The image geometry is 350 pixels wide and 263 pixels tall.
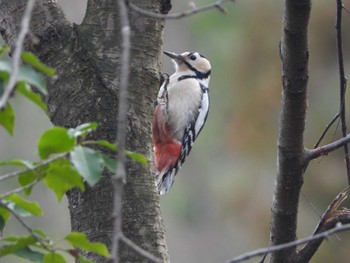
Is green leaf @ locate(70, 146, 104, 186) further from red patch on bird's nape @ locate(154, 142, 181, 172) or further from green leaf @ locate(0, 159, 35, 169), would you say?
red patch on bird's nape @ locate(154, 142, 181, 172)

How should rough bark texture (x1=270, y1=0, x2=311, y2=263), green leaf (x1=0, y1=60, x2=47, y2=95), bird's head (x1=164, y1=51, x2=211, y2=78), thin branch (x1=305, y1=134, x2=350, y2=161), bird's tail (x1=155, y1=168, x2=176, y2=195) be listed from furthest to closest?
bird's head (x1=164, y1=51, x2=211, y2=78), bird's tail (x1=155, y1=168, x2=176, y2=195), thin branch (x1=305, y1=134, x2=350, y2=161), rough bark texture (x1=270, y1=0, x2=311, y2=263), green leaf (x1=0, y1=60, x2=47, y2=95)

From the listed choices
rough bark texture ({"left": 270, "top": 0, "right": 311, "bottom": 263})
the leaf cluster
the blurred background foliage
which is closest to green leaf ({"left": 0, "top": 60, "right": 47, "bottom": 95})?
the leaf cluster

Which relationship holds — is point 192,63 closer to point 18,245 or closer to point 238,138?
point 18,245

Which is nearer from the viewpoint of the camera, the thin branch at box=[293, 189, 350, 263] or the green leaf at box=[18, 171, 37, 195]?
the green leaf at box=[18, 171, 37, 195]

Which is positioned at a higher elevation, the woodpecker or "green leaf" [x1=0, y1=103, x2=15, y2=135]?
the woodpecker

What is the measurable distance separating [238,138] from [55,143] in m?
9.67

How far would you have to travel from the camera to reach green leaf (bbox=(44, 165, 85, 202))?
159 cm

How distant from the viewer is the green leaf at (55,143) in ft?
5.14


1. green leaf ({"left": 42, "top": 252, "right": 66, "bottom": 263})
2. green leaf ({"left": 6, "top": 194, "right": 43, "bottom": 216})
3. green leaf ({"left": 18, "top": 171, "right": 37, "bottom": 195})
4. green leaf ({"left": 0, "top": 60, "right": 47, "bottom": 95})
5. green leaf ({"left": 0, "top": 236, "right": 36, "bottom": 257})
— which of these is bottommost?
green leaf ({"left": 42, "top": 252, "right": 66, "bottom": 263})

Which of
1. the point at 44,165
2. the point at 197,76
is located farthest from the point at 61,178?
the point at 197,76

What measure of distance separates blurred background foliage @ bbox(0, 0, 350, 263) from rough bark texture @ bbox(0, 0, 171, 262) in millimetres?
5475

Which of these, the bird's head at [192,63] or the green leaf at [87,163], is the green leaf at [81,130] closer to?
the green leaf at [87,163]

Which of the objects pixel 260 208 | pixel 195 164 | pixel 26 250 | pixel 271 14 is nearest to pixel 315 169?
pixel 260 208

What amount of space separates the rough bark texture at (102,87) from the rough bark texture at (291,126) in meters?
0.36
